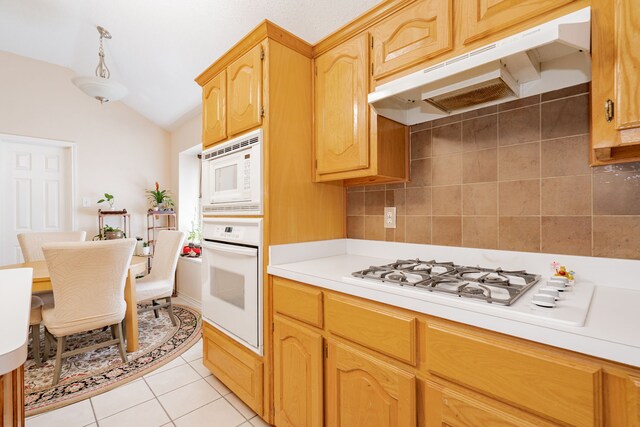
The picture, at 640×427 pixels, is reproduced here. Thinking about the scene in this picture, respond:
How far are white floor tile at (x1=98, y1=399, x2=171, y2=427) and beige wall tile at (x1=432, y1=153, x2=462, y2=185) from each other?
6.58 feet

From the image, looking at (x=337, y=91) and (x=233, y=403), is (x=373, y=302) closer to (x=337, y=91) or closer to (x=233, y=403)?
(x=337, y=91)

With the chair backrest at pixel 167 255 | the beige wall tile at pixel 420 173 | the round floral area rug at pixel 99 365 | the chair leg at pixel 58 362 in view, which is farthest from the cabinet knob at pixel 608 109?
the chair leg at pixel 58 362

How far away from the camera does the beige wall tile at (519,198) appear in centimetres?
129

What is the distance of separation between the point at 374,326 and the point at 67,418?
1.89m

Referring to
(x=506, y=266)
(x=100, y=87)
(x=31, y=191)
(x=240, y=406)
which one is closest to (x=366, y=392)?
(x=506, y=266)

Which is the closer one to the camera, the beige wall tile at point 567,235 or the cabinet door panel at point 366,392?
the cabinet door panel at point 366,392

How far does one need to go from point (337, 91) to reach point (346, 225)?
85 centimetres

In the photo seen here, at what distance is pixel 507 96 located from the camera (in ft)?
4.38

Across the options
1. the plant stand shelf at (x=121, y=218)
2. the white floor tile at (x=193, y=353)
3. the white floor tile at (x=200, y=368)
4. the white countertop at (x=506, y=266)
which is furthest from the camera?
the plant stand shelf at (x=121, y=218)

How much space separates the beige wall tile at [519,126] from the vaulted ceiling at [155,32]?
0.98 meters

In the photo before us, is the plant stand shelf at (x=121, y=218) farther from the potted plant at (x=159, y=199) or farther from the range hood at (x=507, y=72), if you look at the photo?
the range hood at (x=507, y=72)

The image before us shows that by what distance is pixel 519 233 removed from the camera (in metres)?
1.33

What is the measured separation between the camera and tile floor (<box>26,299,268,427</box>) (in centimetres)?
166

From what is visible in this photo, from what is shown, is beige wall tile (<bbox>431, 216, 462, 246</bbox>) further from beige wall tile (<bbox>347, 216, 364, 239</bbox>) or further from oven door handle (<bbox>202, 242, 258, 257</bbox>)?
oven door handle (<bbox>202, 242, 258, 257</bbox>)
